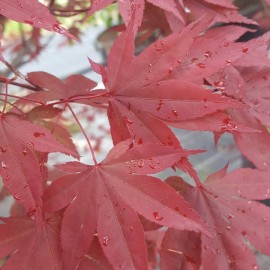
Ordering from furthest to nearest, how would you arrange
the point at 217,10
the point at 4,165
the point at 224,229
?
the point at 217,10 < the point at 224,229 < the point at 4,165

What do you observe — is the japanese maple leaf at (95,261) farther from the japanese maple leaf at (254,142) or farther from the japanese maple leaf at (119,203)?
the japanese maple leaf at (254,142)

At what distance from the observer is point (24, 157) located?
0.50 metres

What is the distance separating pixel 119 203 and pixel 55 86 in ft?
0.93

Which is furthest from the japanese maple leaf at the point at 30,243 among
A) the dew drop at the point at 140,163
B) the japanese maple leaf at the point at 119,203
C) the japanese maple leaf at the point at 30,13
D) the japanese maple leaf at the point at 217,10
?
the japanese maple leaf at the point at 217,10

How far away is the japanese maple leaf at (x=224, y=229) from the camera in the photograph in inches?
24.6

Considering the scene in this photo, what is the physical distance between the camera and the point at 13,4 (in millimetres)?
500

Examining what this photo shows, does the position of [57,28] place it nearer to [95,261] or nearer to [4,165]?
[4,165]

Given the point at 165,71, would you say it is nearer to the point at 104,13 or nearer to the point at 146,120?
the point at 146,120

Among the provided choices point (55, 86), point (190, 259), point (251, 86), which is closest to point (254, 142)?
point (251, 86)

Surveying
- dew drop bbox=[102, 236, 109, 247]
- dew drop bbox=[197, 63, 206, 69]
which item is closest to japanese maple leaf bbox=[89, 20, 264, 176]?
dew drop bbox=[197, 63, 206, 69]

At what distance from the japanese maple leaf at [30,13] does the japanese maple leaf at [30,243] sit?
24 centimetres

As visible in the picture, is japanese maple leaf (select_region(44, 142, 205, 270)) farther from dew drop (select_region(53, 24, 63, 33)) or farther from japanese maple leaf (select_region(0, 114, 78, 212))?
dew drop (select_region(53, 24, 63, 33))

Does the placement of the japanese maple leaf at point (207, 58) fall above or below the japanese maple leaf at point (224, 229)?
above

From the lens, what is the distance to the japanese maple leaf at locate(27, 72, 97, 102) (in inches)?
27.5
